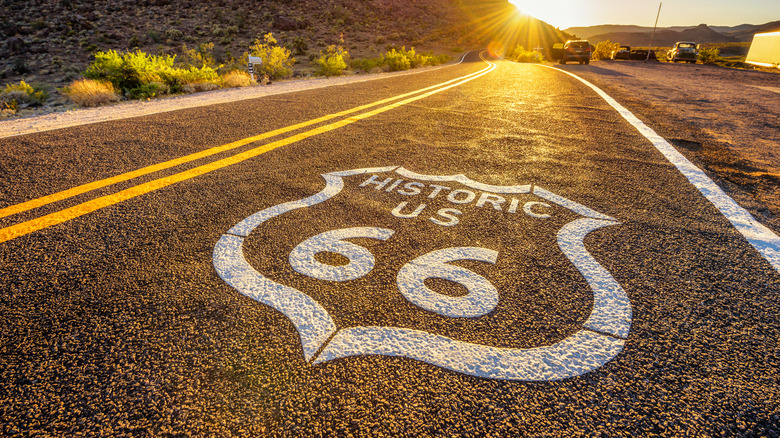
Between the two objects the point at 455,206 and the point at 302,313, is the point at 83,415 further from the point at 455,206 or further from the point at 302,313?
the point at 455,206

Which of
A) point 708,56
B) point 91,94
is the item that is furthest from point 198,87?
point 708,56

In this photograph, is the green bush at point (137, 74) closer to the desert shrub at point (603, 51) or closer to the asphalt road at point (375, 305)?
the asphalt road at point (375, 305)

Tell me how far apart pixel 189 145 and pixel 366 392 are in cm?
336

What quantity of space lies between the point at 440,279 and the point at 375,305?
35 centimetres

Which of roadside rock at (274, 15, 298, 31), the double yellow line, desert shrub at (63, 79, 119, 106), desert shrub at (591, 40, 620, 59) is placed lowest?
the double yellow line

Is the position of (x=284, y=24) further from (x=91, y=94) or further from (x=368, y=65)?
(x=91, y=94)

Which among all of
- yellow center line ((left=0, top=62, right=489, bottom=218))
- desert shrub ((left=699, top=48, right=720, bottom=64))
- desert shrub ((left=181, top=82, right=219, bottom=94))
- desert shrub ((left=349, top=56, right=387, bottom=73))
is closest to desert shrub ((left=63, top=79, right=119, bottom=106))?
desert shrub ((left=181, top=82, right=219, bottom=94))

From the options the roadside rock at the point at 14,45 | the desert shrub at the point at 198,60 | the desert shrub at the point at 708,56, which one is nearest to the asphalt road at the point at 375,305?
the desert shrub at the point at 198,60

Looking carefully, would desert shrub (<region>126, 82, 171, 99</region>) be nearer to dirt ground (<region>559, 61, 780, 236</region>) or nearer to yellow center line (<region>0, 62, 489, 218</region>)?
yellow center line (<region>0, 62, 489, 218</region>)

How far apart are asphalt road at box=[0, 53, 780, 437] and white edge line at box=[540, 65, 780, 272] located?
7cm

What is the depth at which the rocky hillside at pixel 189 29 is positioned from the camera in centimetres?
2648

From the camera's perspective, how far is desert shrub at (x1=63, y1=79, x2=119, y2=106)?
739cm

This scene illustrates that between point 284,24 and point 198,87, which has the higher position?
point 284,24

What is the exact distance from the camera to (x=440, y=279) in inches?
66.5
